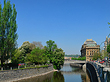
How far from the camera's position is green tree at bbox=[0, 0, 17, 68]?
4034 cm

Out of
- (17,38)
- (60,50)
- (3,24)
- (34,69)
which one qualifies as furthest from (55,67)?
(3,24)

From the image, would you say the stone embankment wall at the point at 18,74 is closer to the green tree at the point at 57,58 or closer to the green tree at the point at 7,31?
the green tree at the point at 7,31

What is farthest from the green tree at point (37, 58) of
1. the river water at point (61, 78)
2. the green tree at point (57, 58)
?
the river water at point (61, 78)

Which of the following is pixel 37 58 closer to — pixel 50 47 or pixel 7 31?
pixel 50 47

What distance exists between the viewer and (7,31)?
136ft

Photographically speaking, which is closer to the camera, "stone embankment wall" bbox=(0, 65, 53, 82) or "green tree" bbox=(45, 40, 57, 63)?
"stone embankment wall" bbox=(0, 65, 53, 82)

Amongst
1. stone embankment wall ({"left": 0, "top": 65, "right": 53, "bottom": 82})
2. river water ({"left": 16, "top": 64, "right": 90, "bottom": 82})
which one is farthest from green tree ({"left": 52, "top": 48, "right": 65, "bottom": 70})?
stone embankment wall ({"left": 0, "top": 65, "right": 53, "bottom": 82})

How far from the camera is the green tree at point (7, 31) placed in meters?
40.3

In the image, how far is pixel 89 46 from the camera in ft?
456

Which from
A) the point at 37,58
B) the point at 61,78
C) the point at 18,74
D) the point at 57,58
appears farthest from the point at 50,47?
the point at 18,74

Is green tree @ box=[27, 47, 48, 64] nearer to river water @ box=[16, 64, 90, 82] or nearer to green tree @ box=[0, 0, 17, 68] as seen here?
river water @ box=[16, 64, 90, 82]

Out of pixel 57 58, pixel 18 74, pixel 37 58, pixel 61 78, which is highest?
pixel 37 58

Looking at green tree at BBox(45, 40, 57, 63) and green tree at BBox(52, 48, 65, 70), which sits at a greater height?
green tree at BBox(45, 40, 57, 63)

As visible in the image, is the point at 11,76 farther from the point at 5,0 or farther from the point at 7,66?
the point at 5,0
